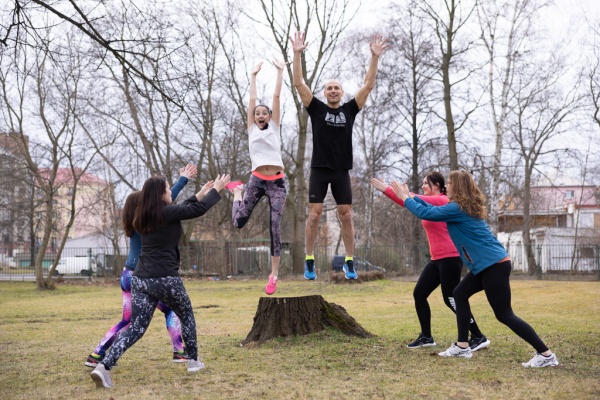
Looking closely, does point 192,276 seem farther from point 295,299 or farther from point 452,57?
point 295,299

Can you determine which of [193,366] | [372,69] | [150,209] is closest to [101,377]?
[193,366]

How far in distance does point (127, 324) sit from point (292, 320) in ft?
8.40

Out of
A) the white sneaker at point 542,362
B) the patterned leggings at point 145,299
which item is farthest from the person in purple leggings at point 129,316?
the white sneaker at point 542,362

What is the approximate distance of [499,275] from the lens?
7.24 metres

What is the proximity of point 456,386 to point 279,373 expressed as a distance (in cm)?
200

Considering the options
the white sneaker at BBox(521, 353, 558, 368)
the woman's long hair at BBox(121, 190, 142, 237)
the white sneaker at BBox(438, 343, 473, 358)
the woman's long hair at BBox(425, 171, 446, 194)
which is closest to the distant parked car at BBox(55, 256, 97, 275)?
the woman's long hair at BBox(121, 190, 142, 237)

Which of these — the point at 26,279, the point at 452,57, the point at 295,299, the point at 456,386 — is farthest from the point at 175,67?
the point at 26,279

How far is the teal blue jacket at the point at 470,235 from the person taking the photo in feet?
24.0

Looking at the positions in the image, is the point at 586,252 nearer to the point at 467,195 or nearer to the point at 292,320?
the point at 292,320

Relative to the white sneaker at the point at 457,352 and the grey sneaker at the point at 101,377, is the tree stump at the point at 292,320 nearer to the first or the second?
the white sneaker at the point at 457,352

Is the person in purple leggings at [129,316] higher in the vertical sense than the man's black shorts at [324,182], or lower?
lower

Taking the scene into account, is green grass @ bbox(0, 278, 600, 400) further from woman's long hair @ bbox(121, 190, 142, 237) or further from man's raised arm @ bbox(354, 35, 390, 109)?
man's raised arm @ bbox(354, 35, 390, 109)

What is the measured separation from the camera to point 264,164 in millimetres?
8359

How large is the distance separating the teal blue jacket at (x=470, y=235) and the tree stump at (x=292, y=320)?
267 centimetres
